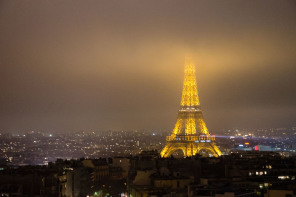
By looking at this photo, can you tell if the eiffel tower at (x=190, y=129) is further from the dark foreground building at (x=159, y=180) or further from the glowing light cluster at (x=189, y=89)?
the dark foreground building at (x=159, y=180)

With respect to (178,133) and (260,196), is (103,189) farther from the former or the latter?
(260,196)

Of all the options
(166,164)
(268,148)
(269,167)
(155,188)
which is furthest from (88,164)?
(268,148)

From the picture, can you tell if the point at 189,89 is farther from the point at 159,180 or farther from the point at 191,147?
the point at 159,180

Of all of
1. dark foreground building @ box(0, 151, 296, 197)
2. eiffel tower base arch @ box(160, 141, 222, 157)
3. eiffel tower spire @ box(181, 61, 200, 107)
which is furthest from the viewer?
eiffel tower spire @ box(181, 61, 200, 107)

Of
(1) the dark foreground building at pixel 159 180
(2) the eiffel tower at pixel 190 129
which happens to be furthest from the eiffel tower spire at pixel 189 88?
(1) the dark foreground building at pixel 159 180

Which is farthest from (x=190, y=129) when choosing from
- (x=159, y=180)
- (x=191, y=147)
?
(x=159, y=180)

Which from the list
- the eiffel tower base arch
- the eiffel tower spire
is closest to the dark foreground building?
the eiffel tower base arch

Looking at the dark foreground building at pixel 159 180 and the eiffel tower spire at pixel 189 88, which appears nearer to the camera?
the dark foreground building at pixel 159 180

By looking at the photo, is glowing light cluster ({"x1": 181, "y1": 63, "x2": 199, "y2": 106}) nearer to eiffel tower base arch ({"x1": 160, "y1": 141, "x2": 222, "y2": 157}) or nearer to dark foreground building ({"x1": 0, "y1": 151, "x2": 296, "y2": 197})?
eiffel tower base arch ({"x1": 160, "y1": 141, "x2": 222, "y2": 157})
